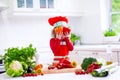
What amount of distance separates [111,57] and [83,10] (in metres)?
1.29

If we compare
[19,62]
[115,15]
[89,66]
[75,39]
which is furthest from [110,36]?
[19,62]

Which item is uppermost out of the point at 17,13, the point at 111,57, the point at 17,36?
the point at 17,13

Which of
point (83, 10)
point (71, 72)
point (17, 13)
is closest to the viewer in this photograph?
point (71, 72)

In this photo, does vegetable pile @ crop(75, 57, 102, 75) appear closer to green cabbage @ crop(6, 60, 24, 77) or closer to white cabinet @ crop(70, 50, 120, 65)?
green cabbage @ crop(6, 60, 24, 77)

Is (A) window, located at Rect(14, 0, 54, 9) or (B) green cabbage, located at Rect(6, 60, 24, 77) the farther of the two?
(A) window, located at Rect(14, 0, 54, 9)

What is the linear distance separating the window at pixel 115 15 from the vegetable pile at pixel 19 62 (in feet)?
8.93

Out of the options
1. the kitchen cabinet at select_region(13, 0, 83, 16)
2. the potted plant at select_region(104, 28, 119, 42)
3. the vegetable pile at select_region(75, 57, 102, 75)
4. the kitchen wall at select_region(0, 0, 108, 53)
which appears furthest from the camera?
the potted plant at select_region(104, 28, 119, 42)

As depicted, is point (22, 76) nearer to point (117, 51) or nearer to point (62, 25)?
point (62, 25)

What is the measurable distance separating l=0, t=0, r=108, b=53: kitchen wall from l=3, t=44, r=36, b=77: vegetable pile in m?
1.58

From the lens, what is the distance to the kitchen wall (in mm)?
3508

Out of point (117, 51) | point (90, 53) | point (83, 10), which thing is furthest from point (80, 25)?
point (117, 51)

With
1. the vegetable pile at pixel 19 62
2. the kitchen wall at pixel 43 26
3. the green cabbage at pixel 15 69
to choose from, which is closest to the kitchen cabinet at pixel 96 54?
the kitchen wall at pixel 43 26

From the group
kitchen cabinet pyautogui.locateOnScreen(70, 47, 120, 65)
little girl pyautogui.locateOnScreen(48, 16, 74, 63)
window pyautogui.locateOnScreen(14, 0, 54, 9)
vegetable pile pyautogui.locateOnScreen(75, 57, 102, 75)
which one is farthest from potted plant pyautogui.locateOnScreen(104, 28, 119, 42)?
vegetable pile pyautogui.locateOnScreen(75, 57, 102, 75)

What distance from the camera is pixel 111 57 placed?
136 inches
